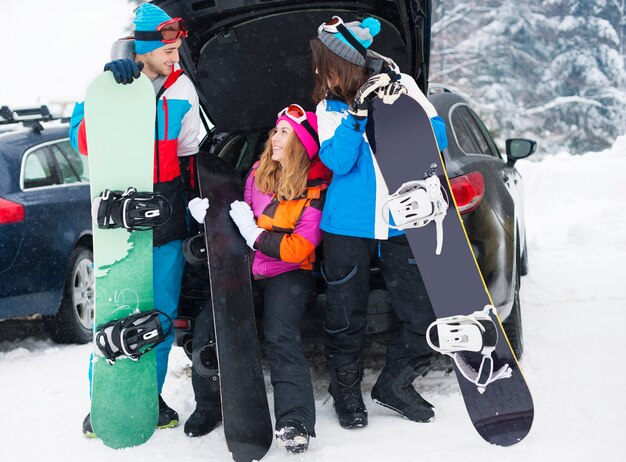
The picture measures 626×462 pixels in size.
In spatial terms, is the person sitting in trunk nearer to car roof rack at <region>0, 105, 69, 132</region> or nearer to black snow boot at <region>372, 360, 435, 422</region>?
black snow boot at <region>372, 360, 435, 422</region>

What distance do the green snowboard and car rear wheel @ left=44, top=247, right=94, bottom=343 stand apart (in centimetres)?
196

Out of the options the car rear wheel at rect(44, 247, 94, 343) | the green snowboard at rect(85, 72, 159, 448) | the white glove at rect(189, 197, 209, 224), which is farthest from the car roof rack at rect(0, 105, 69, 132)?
the white glove at rect(189, 197, 209, 224)

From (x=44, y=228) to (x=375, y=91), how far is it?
8.98ft

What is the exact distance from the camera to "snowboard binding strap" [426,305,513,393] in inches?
115

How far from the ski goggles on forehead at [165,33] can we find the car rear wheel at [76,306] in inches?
89.8

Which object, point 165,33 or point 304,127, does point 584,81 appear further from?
point 165,33

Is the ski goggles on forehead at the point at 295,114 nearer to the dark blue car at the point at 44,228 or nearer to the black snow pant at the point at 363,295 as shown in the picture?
the black snow pant at the point at 363,295

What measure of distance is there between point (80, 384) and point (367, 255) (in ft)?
6.64

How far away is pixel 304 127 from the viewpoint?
10.5ft

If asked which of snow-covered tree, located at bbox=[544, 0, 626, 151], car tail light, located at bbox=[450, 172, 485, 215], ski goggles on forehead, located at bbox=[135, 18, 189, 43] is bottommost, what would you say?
snow-covered tree, located at bbox=[544, 0, 626, 151]

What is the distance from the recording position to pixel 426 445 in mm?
2863

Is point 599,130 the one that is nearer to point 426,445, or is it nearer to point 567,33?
point 567,33

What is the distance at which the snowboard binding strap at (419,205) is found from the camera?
2.98 m

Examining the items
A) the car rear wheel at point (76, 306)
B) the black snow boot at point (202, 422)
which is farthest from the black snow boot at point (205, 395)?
the car rear wheel at point (76, 306)
